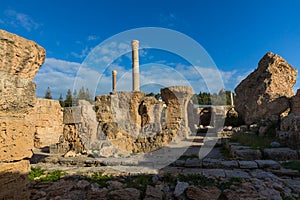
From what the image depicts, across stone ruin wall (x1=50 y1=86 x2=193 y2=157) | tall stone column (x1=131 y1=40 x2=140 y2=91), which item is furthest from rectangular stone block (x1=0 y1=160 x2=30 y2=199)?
tall stone column (x1=131 y1=40 x2=140 y2=91)

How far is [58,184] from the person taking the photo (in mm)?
3797

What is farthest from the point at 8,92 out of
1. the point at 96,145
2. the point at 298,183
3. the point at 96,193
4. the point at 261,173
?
Answer: the point at 96,145

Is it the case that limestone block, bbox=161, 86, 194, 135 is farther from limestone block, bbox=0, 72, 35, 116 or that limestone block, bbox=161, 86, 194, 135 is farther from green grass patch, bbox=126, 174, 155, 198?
limestone block, bbox=0, 72, 35, 116

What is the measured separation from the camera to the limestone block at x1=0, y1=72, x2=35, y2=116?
6.16 feet

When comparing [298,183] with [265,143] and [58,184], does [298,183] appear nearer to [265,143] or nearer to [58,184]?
[265,143]

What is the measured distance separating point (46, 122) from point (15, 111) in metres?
10.7

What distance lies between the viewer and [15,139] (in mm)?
2041

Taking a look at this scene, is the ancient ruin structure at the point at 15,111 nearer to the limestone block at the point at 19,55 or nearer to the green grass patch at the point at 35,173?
the limestone block at the point at 19,55

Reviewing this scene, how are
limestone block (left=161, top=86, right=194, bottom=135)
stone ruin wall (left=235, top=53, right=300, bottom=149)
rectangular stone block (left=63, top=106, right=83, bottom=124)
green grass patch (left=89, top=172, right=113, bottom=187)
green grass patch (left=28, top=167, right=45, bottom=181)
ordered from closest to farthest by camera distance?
green grass patch (left=89, top=172, right=113, bottom=187) → green grass patch (left=28, top=167, right=45, bottom=181) → rectangular stone block (left=63, top=106, right=83, bottom=124) → limestone block (left=161, top=86, right=194, bottom=135) → stone ruin wall (left=235, top=53, right=300, bottom=149)

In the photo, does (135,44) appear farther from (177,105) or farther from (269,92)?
(269,92)

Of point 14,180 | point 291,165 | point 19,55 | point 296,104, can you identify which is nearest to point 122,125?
point 291,165

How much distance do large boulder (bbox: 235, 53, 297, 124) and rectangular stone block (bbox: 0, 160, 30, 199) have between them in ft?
42.9

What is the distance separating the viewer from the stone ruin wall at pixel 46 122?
36.0 ft

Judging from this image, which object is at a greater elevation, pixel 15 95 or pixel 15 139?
pixel 15 95
